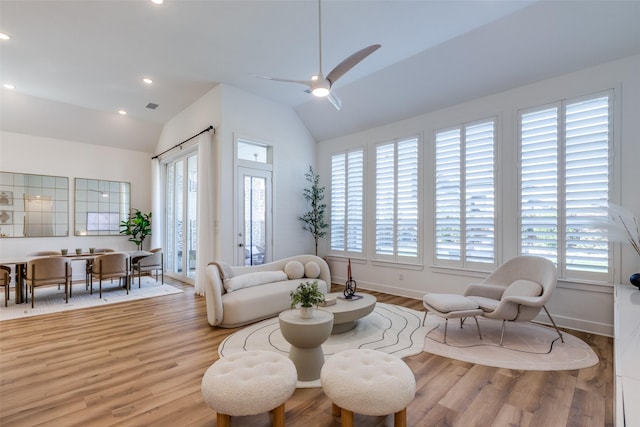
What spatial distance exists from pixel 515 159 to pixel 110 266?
287 inches

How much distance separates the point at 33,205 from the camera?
676cm

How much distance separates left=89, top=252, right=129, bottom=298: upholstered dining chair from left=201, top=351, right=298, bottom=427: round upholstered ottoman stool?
5.04 meters

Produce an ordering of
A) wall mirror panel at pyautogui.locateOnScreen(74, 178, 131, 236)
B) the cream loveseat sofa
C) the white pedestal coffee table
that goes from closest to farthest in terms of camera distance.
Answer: the white pedestal coffee table, the cream loveseat sofa, wall mirror panel at pyautogui.locateOnScreen(74, 178, 131, 236)

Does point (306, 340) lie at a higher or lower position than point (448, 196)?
lower

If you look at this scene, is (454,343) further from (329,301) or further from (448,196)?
(448,196)

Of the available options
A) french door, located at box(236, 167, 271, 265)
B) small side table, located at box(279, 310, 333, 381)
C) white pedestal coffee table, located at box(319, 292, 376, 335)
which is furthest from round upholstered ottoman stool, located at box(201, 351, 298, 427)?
french door, located at box(236, 167, 271, 265)

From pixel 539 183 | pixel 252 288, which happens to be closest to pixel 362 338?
pixel 252 288

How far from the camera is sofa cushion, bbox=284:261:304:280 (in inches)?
200

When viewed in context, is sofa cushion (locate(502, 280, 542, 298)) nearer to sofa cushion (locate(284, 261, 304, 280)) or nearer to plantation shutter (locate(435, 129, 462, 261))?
plantation shutter (locate(435, 129, 462, 261))

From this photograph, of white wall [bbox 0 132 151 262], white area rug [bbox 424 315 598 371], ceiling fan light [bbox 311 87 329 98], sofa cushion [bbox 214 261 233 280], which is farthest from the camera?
white wall [bbox 0 132 151 262]

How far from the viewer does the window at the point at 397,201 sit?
5559 mm

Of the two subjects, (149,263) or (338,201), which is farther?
(338,201)

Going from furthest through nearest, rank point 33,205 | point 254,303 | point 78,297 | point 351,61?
point 33,205 < point 78,297 < point 254,303 < point 351,61

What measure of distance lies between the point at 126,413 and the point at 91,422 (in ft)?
0.67
